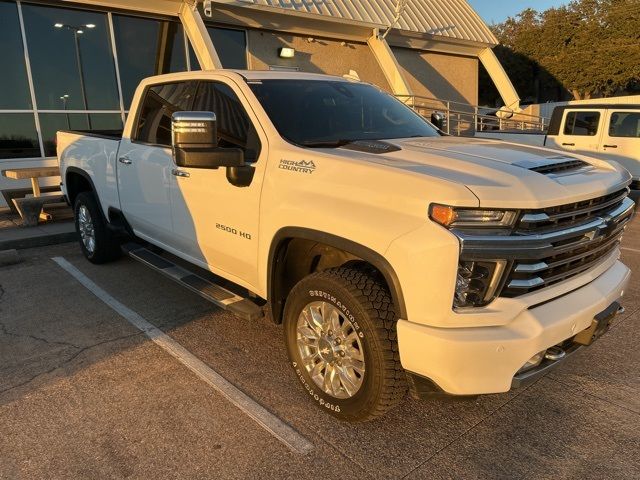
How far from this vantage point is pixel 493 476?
8.11 ft

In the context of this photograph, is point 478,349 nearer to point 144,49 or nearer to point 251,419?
point 251,419

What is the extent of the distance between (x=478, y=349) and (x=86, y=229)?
508 cm

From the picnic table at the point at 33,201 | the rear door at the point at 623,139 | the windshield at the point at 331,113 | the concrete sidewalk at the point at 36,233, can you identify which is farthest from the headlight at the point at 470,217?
the rear door at the point at 623,139

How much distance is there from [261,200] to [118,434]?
1540 millimetres

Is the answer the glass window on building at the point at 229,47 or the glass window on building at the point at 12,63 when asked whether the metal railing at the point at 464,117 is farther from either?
the glass window on building at the point at 12,63

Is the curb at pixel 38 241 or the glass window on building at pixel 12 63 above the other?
the glass window on building at pixel 12 63

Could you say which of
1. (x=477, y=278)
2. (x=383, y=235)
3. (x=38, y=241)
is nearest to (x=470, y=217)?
(x=477, y=278)

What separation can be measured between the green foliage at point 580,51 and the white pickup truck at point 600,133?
28658mm

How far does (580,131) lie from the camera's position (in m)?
10.5

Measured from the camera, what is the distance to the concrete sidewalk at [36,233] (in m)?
6.96

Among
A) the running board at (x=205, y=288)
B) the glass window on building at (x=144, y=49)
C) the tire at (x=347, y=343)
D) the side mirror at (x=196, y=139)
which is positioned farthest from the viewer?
the glass window on building at (x=144, y=49)

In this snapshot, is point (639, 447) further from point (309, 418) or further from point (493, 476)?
point (309, 418)

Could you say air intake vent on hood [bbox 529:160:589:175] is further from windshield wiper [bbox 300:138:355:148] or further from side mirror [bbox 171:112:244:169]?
side mirror [bbox 171:112:244:169]

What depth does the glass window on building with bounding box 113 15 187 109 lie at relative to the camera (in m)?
11.0
